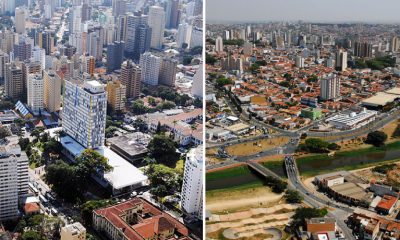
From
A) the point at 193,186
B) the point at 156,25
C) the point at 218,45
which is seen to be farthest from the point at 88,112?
the point at 156,25

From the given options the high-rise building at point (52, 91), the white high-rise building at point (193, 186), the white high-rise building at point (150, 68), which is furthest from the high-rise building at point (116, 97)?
the white high-rise building at point (193, 186)

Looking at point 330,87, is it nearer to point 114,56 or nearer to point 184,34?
point 114,56

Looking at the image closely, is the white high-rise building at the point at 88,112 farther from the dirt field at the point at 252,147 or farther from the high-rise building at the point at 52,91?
the dirt field at the point at 252,147

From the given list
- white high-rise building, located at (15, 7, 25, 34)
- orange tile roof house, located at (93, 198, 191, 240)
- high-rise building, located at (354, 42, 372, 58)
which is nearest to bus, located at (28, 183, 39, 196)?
orange tile roof house, located at (93, 198, 191, 240)

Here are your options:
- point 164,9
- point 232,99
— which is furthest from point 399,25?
point 164,9

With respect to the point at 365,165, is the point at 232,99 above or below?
above

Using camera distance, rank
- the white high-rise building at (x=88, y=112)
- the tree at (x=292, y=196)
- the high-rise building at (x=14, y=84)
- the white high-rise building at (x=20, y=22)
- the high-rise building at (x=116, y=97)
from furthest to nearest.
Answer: the white high-rise building at (x=20, y=22) → the high-rise building at (x=14, y=84) → the high-rise building at (x=116, y=97) → the white high-rise building at (x=88, y=112) → the tree at (x=292, y=196)

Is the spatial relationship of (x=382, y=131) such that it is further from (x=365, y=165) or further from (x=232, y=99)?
(x=232, y=99)
